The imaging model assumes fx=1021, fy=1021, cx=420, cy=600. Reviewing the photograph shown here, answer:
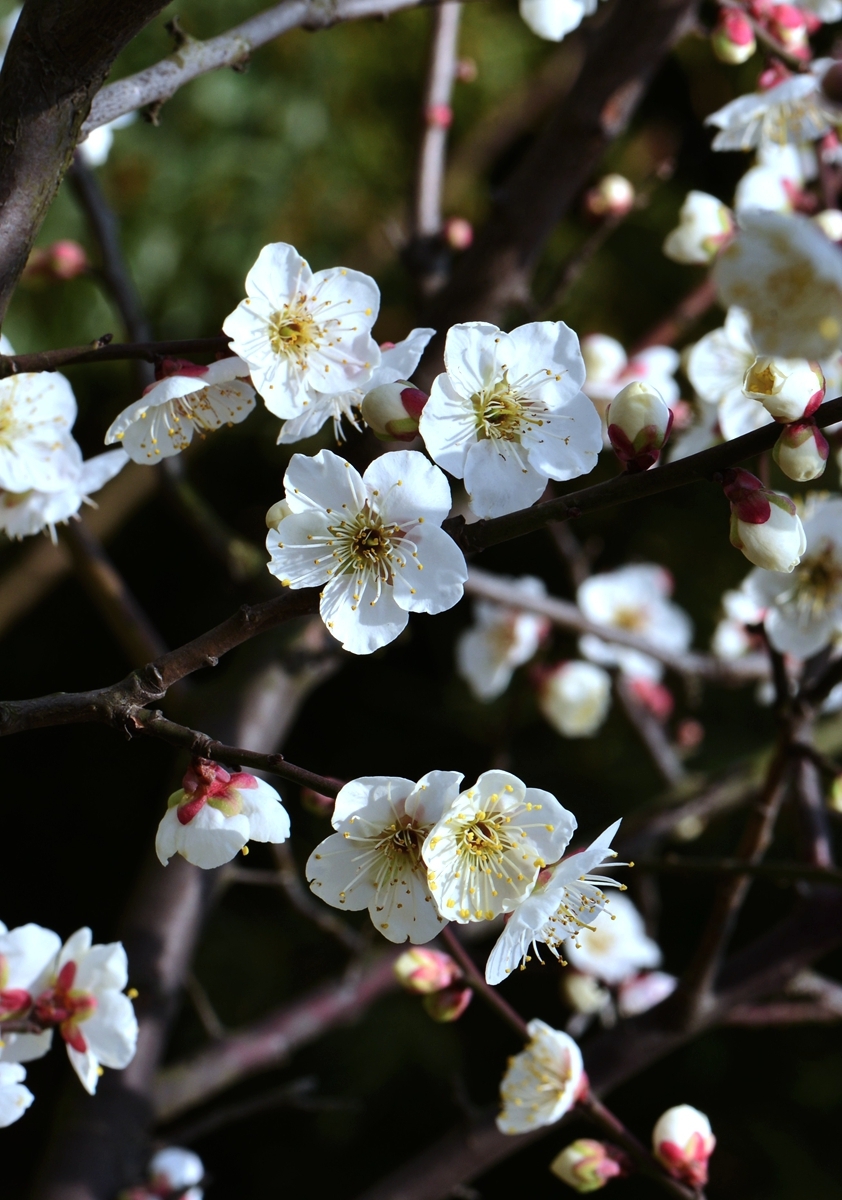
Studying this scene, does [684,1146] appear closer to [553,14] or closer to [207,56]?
[207,56]

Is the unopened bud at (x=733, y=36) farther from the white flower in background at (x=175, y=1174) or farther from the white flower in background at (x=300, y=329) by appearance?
the white flower in background at (x=175, y=1174)

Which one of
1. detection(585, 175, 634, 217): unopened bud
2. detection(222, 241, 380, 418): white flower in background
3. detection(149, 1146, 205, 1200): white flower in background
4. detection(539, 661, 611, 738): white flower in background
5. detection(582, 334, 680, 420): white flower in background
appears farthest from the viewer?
detection(539, 661, 611, 738): white flower in background

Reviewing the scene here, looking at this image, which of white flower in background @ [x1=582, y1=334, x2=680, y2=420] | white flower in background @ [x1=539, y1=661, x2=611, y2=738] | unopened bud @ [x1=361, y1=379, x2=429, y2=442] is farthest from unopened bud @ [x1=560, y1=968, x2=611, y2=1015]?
unopened bud @ [x1=361, y1=379, x2=429, y2=442]

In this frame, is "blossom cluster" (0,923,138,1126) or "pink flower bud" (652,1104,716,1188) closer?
"blossom cluster" (0,923,138,1126)

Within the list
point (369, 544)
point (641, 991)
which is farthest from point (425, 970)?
point (641, 991)

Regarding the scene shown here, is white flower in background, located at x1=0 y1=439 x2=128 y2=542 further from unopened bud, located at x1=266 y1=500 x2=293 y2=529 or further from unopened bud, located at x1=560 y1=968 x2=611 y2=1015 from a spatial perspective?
unopened bud, located at x1=560 y1=968 x2=611 y2=1015

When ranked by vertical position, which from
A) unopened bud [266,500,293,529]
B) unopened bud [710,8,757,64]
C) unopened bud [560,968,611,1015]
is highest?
unopened bud [710,8,757,64]

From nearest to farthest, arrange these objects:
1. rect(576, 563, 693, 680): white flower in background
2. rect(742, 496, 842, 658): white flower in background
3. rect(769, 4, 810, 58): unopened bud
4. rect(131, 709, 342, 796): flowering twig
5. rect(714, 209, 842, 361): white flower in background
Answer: rect(714, 209, 842, 361): white flower in background
rect(131, 709, 342, 796): flowering twig
rect(742, 496, 842, 658): white flower in background
rect(769, 4, 810, 58): unopened bud
rect(576, 563, 693, 680): white flower in background

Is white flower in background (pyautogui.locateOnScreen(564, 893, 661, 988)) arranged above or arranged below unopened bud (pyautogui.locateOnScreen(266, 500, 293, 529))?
below
